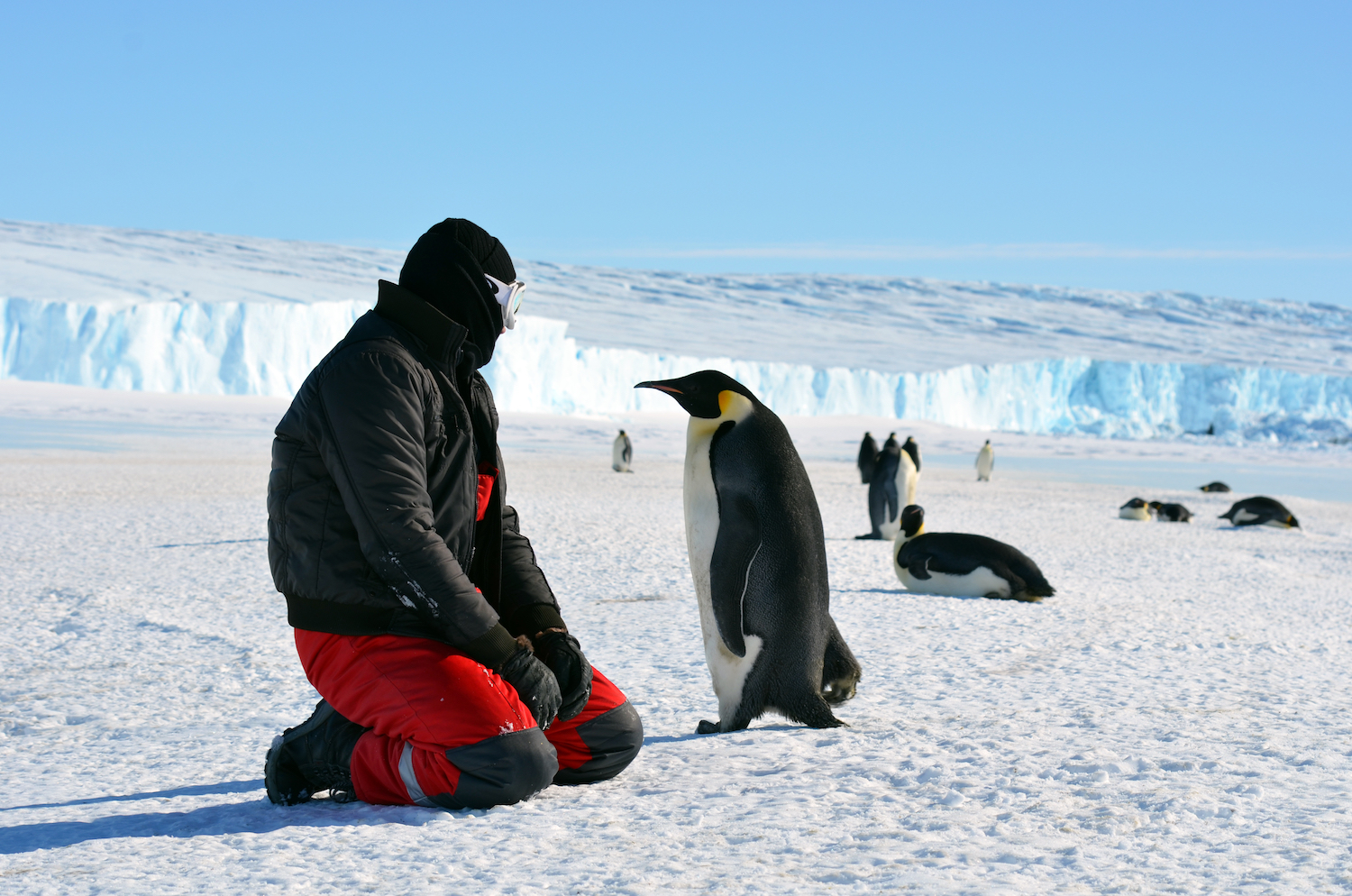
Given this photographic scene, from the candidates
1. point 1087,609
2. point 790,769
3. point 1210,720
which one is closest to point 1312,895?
point 790,769

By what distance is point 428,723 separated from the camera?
6.13 ft

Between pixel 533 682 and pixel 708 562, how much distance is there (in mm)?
869

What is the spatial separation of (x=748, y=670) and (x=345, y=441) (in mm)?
1165

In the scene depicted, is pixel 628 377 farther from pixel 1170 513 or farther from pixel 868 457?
pixel 1170 513

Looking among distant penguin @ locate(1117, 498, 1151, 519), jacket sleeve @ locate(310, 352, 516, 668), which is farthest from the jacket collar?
distant penguin @ locate(1117, 498, 1151, 519)

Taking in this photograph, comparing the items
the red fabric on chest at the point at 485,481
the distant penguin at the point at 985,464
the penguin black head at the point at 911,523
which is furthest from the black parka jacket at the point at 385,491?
the distant penguin at the point at 985,464

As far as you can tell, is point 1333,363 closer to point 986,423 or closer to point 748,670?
point 986,423

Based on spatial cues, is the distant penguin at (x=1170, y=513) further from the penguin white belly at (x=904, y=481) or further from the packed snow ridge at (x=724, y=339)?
the packed snow ridge at (x=724, y=339)

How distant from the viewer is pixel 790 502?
269 cm

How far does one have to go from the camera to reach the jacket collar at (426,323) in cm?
200

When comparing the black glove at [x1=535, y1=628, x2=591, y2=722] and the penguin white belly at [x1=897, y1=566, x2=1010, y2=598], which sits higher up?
the black glove at [x1=535, y1=628, x2=591, y2=722]

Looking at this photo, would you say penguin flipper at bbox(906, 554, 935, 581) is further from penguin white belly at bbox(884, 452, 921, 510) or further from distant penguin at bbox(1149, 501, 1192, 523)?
distant penguin at bbox(1149, 501, 1192, 523)

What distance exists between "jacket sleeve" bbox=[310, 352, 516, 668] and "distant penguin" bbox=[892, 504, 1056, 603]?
353 centimetres

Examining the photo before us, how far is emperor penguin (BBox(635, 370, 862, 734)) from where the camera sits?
2637 mm
